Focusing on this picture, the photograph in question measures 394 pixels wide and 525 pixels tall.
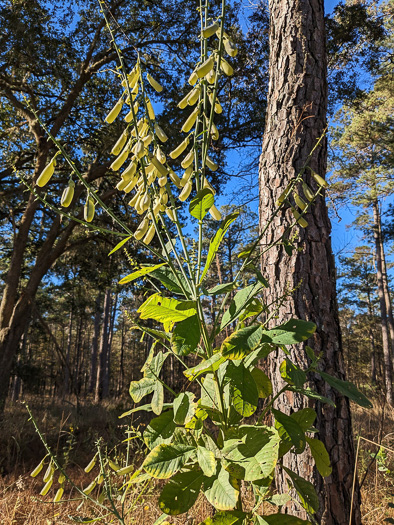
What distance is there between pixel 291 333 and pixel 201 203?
1.25 feet

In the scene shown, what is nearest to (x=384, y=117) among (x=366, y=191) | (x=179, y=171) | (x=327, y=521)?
(x=366, y=191)

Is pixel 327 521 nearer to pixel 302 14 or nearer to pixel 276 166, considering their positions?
pixel 276 166

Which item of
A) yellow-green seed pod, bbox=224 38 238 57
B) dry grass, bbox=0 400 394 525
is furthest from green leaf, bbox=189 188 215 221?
dry grass, bbox=0 400 394 525

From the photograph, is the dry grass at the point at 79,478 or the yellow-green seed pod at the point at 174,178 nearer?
the yellow-green seed pod at the point at 174,178

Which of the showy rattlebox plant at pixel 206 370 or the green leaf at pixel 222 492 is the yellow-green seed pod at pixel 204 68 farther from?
the green leaf at pixel 222 492

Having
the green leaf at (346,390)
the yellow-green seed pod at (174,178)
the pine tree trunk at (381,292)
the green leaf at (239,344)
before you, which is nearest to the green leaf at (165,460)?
the green leaf at (239,344)

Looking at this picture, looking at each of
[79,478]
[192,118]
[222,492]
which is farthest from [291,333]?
[79,478]

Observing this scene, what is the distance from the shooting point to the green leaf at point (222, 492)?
0.71 metres

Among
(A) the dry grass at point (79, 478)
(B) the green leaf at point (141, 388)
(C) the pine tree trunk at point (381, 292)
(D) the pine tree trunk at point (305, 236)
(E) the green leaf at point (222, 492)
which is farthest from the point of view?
(C) the pine tree trunk at point (381, 292)

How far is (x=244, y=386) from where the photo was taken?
0.80 metres

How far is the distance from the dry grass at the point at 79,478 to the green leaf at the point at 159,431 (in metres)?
0.32

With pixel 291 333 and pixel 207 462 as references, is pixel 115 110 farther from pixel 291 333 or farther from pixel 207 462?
pixel 207 462

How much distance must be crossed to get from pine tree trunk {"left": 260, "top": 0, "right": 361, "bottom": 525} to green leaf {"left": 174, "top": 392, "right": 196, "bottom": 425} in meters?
0.97

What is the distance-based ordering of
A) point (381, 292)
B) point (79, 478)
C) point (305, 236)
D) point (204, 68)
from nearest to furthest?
point (204, 68) < point (305, 236) < point (79, 478) < point (381, 292)
